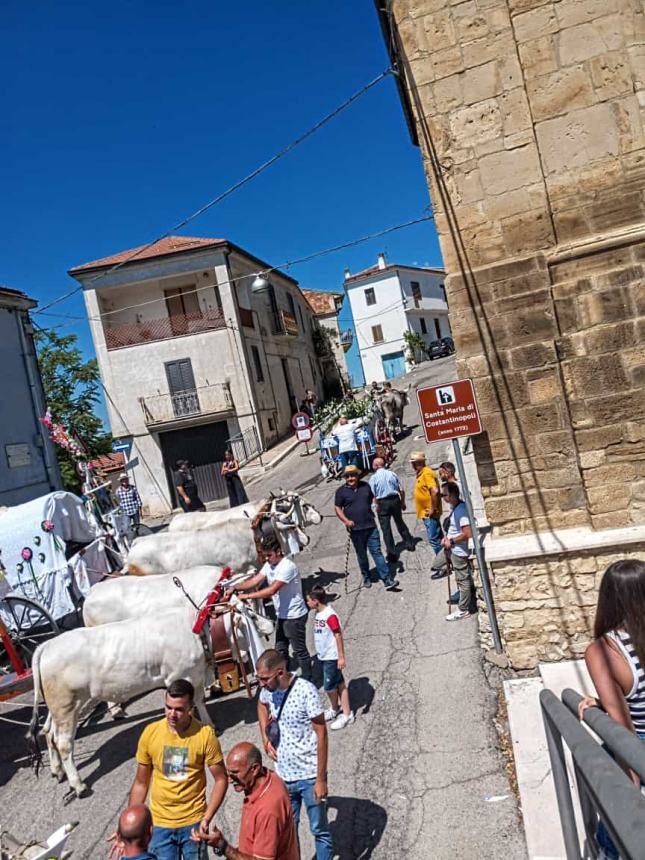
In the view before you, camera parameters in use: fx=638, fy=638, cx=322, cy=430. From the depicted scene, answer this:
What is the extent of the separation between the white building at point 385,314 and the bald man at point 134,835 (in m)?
45.1

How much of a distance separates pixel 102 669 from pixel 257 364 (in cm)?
2271

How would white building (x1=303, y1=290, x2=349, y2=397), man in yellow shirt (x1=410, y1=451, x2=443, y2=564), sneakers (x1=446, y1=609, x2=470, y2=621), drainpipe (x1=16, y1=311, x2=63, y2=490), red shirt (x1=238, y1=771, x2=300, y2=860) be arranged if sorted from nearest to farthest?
Answer: 1. red shirt (x1=238, y1=771, x2=300, y2=860)
2. sneakers (x1=446, y1=609, x2=470, y2=621)
3. man in yellow shirt (x1=410, y1=451, x2=443, y2=564)
4. drainpipe (x1=16, y1=311, x2=63, y2=490)
5. white building (x1=303, y1=290, x2=349, y2=397)

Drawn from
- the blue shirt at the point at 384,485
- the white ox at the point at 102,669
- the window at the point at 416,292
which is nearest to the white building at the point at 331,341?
the window at the point at 416,292

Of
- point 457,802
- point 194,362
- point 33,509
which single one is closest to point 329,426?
point 194,362

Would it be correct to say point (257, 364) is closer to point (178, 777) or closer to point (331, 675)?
point (331, 675)

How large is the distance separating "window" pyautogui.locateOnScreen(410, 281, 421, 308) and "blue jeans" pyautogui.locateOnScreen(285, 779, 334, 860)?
49272mm

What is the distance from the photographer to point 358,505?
9.68m

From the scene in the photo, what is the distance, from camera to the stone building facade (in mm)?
6316

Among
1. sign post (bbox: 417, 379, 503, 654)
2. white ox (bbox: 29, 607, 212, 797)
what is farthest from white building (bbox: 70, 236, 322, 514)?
sign post (bbox: 417, 379, 503, 654)

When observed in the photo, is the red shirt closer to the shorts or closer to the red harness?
the shorts

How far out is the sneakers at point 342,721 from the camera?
6.32 meters

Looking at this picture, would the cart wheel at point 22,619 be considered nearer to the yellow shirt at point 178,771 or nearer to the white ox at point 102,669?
the white ox at point 102,669

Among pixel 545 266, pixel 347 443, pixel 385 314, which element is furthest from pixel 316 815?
pixel 385 314

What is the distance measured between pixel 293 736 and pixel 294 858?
2.52 feet
